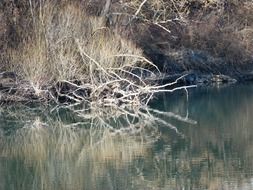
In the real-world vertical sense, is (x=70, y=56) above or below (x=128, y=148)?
above

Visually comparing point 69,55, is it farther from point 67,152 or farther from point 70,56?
point 67,152

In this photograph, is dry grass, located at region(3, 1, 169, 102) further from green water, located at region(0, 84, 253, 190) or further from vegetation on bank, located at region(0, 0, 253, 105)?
green water, located at region(0, 84, 253, 190)

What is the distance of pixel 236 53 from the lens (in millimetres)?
27125

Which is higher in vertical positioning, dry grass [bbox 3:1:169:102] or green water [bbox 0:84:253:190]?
dry grass [bbox 3:1:169:102]

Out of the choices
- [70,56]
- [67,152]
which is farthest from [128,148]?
[70,56]

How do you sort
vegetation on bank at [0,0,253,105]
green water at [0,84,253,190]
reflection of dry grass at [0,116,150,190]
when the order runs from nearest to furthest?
green water at [0,84,253,190], reflection of dry grass at [0,116,150,190], vegetation on bank at [0,0,253,105]

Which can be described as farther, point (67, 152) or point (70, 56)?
point (70, 56)

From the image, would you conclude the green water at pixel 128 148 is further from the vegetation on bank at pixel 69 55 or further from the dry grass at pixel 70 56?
the dry grass at pixel 70 56

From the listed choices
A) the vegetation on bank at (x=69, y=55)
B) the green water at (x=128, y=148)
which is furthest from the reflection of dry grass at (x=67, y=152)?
the vegetation on bank at (x=69, y=55)

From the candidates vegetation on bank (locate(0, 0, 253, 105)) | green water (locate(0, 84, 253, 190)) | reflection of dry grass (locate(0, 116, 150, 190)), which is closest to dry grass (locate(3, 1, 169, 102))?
vegetation on bank (locate(0, 0, 253, 105))

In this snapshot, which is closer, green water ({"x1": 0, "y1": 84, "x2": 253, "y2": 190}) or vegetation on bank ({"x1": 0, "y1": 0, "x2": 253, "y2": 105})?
green water ({"x1": 0, "y1": 84, "x2": 253, "y2": 190})

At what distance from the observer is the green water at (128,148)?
31.7 ft

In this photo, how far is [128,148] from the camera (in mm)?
12148

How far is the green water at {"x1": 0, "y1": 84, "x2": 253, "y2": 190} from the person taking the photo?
966cm
